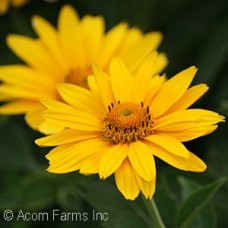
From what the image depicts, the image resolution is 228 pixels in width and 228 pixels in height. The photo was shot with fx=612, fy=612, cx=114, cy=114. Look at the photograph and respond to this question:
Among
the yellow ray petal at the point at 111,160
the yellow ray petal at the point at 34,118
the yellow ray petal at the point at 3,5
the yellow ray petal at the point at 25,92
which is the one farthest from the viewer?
the yellow ray petal at the point at 3,5


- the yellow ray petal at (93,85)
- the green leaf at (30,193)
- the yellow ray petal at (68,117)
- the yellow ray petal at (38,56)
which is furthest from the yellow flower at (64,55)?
the yellow ray petal at (68,117)

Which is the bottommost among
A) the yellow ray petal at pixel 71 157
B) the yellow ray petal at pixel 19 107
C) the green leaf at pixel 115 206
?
the green leaf at pixel 115 206

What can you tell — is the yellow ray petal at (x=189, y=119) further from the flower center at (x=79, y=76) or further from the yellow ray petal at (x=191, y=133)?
the flower center at (x=79, y=76)

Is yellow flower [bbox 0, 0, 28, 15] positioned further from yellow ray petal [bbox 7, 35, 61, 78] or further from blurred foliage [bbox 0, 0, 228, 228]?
yellow ray petal [bbox 7, 35, 61, 78]

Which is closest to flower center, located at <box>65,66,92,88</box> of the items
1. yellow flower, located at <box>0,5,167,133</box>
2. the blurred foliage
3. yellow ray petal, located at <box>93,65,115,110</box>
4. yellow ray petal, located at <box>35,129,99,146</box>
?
yellow flower, located at <box>0,5,167,133</box>

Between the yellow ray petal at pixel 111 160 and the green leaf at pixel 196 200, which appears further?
the green leaf at pixel 196 200

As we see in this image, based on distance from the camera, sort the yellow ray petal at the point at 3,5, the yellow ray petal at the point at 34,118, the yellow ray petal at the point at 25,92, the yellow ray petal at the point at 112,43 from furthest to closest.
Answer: the yellow ray petal at the point at 3,5
the yellow ray petal at the point at 112,43
the yellow ray petal at the point at 25,92
the yellow ray petal at the point at 34,118

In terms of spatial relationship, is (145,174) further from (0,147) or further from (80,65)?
(0,147)
